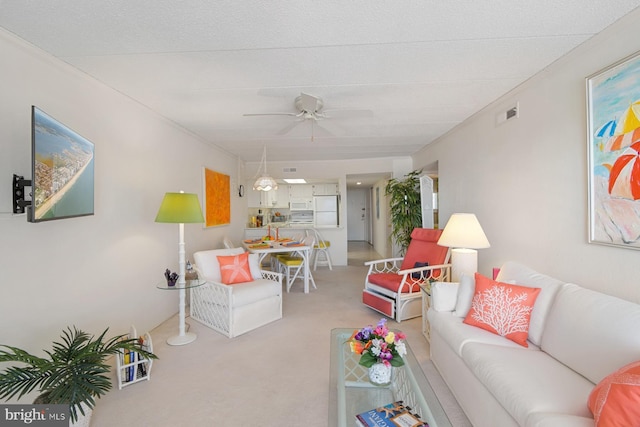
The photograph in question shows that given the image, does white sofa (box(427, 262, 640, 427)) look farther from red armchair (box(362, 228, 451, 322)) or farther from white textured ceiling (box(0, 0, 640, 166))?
white textured ceiling (box(0, 0, 640, 166))

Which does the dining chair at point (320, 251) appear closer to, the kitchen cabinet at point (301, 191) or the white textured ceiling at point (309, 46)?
the kitchen cabinet at point (301, 191)

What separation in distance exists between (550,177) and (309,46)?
6.70ft

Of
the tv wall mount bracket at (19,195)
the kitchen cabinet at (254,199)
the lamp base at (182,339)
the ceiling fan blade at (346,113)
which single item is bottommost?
the lamp base at (182,339)

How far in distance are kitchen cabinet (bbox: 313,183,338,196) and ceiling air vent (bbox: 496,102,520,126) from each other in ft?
16.9

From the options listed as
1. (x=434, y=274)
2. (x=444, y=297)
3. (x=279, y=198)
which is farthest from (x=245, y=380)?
(x=279, y=198)

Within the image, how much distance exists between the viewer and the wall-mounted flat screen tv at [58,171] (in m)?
1.59

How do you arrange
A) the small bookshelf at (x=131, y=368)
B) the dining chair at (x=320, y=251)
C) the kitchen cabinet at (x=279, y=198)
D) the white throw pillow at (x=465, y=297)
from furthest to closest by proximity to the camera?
the kitchen cabinet at (x=279, y=198) < the dining chair at (x=320, y=251) < the white throw pillow at (x=465, y=297) < the small bookshelf at (x=131, y=368)

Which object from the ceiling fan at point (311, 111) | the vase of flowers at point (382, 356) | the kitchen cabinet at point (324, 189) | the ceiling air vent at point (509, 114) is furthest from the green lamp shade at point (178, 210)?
the kitchen cabinet at point (324, 189)

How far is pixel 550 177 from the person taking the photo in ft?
7.20

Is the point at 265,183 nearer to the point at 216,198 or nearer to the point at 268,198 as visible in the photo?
the point at 216,198

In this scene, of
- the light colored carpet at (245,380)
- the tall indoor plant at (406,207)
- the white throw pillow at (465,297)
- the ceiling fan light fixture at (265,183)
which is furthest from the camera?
the tall indoor plant at (406,207)

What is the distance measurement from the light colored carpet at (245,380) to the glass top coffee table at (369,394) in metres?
0.09

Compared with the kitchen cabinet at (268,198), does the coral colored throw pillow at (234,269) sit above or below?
below

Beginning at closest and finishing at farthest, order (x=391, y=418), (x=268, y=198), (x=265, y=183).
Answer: (x=391, y=418) → (x=265, y=183) → (x=268, y=198)
